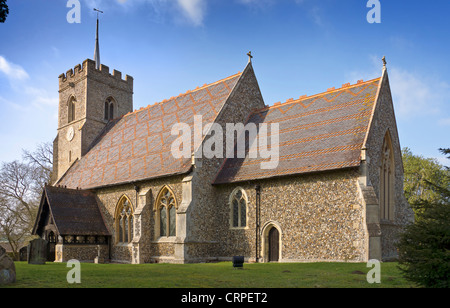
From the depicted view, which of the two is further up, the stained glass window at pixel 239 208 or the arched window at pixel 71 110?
the arched window at pixel 71 110

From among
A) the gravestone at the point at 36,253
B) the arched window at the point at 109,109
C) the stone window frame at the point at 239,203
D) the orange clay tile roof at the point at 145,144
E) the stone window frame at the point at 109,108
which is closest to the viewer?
the gravestone at the point at 36,253

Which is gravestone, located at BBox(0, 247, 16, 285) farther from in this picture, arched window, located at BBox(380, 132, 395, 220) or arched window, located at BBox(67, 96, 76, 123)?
arched window, located at BBox(67, 96, 76, 123)

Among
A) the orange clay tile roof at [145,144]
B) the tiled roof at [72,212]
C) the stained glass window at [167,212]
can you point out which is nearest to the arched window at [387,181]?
the orange clay tile roof at [145,144]

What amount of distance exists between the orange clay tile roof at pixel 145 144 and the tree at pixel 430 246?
42.0ft

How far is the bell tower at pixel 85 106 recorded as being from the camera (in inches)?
1341

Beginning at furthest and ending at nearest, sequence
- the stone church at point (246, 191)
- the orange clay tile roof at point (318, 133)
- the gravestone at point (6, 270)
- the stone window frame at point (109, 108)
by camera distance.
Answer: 1. the stone window frame at point (109, 108)
2. the orange clay tile roof at point (318, 133)
3. the stone church at point (246, 191)
4. the gravestone at point (6, 270)

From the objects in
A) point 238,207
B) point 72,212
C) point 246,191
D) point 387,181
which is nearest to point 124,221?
point 72,212

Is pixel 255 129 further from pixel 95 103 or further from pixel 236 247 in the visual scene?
pixel 95 103

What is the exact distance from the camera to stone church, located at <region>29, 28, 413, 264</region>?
17.9 metres

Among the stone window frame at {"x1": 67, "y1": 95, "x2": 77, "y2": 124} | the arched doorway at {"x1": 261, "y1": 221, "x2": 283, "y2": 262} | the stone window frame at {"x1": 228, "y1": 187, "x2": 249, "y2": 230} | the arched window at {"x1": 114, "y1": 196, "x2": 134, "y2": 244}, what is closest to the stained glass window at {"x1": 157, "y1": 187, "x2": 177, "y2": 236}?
the arched window at {"x1": 114, "y1": 196, "x2": 134, "y2": 244}

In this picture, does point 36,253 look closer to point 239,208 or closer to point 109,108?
point 239,208

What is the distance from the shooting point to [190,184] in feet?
69.1

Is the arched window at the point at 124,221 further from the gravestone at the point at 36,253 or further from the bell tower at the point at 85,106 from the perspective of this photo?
the bell tower at the point at 85,106
